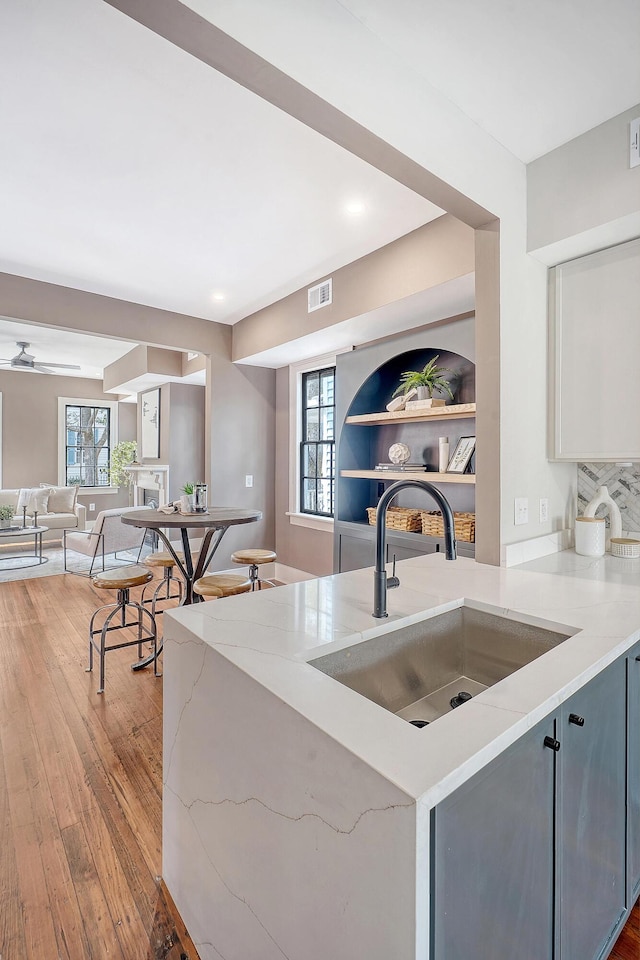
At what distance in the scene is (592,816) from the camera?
1158 mm

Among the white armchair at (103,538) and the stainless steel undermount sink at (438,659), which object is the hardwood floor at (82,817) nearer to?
the stainless steel undermount sink at (438,659)

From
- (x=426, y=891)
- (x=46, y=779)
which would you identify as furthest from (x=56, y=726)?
(x=426, y=891)

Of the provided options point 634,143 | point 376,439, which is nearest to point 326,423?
point 376,439

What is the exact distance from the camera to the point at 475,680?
1.53 meters

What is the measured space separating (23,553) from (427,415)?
20.5ft

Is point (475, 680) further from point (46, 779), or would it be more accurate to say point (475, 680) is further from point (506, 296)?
point (46, 779)

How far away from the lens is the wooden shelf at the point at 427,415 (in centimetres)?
314

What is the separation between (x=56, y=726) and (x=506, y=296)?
298 centimetres

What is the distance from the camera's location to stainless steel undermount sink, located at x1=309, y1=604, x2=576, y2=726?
4.26ft

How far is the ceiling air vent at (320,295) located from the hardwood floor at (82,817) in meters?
2.92

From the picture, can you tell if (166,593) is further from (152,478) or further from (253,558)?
(152,478)

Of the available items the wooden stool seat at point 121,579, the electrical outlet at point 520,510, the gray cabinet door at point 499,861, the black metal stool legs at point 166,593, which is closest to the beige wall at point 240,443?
the black metal stool legs at point 166,593

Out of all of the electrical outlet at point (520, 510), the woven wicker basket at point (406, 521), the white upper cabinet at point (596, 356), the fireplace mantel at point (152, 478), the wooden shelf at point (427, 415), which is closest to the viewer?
the white upper cabinet at point (596, 356)

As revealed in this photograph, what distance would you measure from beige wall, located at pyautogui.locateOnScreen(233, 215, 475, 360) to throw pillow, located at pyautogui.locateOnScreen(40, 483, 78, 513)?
4745 mm
